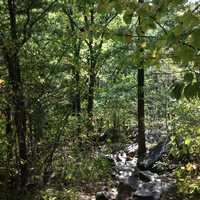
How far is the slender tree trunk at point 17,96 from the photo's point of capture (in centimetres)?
869

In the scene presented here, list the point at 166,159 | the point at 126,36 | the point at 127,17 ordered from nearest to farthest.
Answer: the point at 127,17, the point at 126,36, the point at 166,159

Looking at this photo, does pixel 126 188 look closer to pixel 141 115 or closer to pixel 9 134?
pixel 9 134

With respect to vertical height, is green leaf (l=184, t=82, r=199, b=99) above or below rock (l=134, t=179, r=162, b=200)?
above

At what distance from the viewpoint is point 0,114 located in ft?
29.1

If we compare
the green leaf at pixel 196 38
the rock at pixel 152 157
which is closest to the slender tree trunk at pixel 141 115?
the rock at pixel 152 157

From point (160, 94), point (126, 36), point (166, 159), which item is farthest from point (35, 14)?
point (160, 94)

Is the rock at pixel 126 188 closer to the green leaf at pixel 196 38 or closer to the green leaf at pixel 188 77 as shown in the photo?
the green leaf at pixel 188 77

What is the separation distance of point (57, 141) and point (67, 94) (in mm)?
1150

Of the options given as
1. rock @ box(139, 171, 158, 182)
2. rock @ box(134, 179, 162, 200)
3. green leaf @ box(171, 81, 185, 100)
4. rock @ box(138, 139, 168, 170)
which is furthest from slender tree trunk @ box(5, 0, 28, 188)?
green leaf @ box(171, 81, 185, 100)

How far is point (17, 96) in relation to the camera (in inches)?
346

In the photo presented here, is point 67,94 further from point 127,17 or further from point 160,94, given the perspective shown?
point 160,94

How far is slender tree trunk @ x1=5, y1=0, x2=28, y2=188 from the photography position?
8688 millimetres

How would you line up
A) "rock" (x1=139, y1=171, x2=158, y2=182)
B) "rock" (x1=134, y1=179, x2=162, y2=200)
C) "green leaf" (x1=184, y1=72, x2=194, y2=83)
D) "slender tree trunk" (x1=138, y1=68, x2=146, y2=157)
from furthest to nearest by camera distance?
A: "slender tree trunk" (x1=138, y1=68, x2=146, y2=157), "rock" (x1=139, y1=171, x2=158, y2=182), "rock" (x1=134, y1=179, x2=162, y2=200), "green leaf" (x1=184, y1=72, x2=194, y2=83)

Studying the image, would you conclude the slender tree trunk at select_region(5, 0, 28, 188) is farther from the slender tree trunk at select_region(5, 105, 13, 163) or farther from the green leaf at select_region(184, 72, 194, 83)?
the green leaf at select_region(184, 72, 194, 83)
